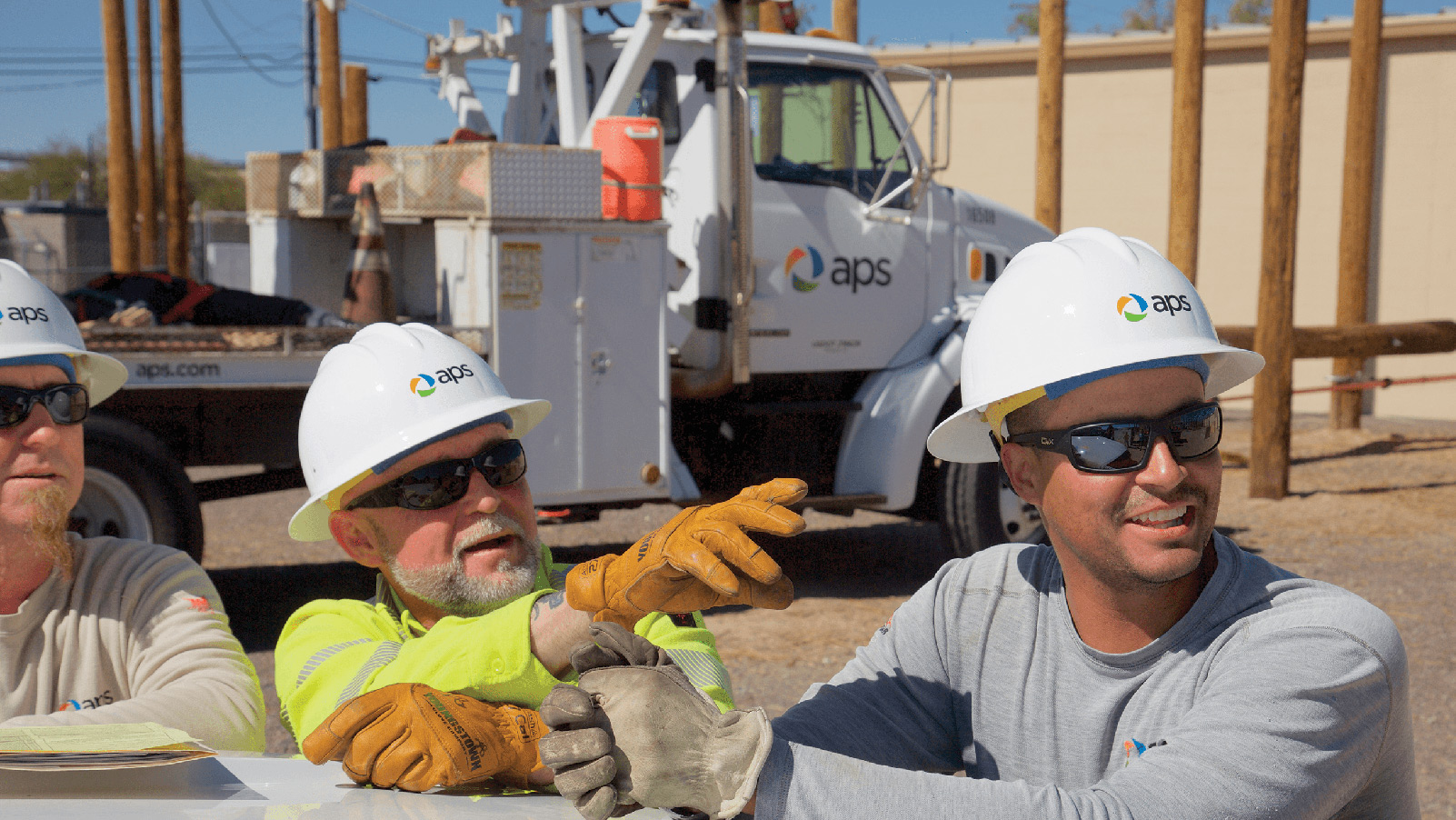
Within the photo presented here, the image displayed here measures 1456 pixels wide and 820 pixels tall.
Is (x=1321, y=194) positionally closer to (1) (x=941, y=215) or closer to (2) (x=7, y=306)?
(1) (x=941, y=215)

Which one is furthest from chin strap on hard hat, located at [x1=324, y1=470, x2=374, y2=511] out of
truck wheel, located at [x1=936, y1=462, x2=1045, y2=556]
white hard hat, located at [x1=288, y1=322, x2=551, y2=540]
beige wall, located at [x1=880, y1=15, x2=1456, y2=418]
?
beige wall, located at [x1=880, y1=15, x2=1456, y2=418]

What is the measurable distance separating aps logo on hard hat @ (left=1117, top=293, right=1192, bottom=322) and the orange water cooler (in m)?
4.93

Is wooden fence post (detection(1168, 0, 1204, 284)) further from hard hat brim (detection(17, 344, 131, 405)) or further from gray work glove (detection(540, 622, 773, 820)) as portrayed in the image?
gray work glove (detection(540, 622, 773, 820))

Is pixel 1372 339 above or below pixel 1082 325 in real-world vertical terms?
below

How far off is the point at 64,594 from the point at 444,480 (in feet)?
2.55

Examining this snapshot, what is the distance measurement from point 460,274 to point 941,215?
3026mm

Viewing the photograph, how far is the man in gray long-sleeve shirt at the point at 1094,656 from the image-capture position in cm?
163

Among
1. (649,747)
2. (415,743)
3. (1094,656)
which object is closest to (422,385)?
(415,743)

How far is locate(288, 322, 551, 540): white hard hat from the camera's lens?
8.18 feet

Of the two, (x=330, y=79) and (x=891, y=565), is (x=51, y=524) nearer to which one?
(x=891, y=565)

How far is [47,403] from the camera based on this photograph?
2580 millimetres

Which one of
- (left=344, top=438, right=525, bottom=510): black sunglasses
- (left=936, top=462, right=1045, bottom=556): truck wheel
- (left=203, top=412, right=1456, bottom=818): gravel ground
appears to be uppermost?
(left=344, top=438, right=525, bottom=510): black sunglasses

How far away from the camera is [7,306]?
8.38ft

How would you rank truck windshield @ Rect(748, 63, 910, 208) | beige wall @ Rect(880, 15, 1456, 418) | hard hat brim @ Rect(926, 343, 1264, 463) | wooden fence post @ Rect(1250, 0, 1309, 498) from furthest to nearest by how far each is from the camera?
beige wall @ Rect(880, 15, 1456, 418)
wooden fence post @ Rect(1250, 0, 1309, 498)
truck windshield @ Rect(748, 63, 910, 208)
hard hat brim @ Rect(926, 343, 1264, 463)
